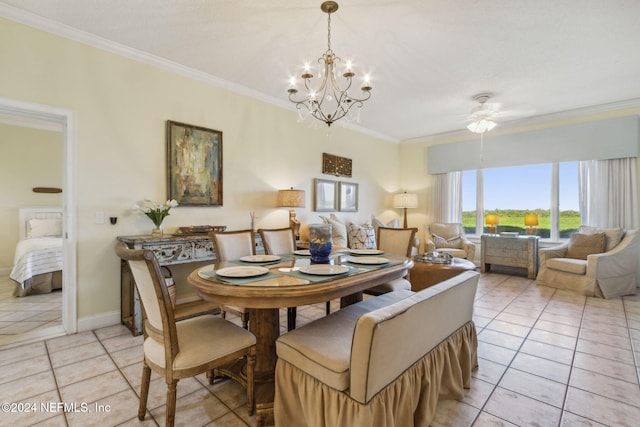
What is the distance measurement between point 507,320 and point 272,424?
106 inches

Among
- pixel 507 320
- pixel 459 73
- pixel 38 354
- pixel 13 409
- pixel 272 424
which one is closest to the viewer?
pixel 272 424

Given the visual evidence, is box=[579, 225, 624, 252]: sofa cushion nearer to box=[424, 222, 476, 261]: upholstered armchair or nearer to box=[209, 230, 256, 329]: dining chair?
box=[424, 222, 476, 261]: upholstered armchair

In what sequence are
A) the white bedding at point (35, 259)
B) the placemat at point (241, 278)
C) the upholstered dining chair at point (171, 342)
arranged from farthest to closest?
the white bedding at point (35, 259), the placemat at point (241, 278), the upholstered dining chair at point (171, 342)

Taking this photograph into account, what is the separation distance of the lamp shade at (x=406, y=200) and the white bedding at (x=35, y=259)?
18.8 ft

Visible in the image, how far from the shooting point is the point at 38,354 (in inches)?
92.4

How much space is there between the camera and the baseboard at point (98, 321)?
9.18 feet

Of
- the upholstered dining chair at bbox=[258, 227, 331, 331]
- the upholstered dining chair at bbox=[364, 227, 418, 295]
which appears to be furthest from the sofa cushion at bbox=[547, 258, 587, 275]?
the upholstered dining chair at bbox=[258, 227, 331, 331]

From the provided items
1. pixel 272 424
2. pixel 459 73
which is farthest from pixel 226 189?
pixel 459 73

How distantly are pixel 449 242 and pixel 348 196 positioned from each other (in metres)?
2.10

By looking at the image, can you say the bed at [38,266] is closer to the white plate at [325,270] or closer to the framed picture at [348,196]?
the white plate at [325,270]

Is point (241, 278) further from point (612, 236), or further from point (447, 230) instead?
point (612, 236)

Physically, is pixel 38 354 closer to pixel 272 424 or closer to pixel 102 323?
pixel 102 323

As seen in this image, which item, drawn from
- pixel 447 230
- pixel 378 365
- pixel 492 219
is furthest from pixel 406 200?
pixel 378 365

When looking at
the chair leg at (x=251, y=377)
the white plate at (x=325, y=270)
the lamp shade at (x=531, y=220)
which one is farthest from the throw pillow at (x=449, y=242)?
the chair leg at (x=251, y=377)
